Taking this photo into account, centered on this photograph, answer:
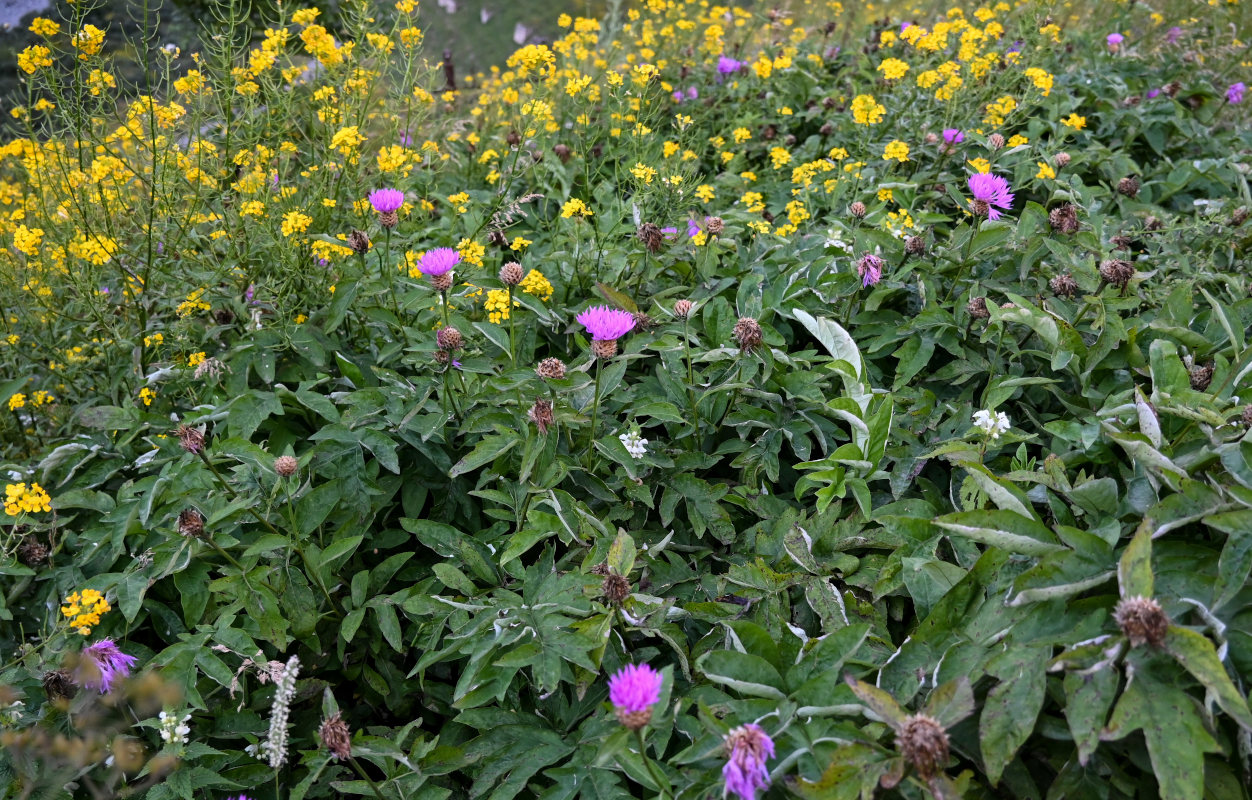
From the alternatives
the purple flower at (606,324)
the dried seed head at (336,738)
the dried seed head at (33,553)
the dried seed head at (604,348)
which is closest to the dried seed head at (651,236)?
the purple flower at (606,324)

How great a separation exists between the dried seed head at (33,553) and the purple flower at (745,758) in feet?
5.05

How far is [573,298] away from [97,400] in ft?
4.47

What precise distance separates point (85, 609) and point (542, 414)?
0.92 m

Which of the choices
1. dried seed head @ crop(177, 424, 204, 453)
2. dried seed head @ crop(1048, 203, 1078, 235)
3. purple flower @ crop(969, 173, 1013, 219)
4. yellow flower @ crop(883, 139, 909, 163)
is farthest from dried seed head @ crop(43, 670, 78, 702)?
yellow flower @ crop(883, 139, 909, 163)

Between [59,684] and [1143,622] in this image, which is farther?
[59,684]

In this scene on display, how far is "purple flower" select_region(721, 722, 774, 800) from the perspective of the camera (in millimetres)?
998

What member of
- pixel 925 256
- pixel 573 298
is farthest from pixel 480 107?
pixel 925 256

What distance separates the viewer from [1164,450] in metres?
1.39

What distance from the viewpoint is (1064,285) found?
1.83 m

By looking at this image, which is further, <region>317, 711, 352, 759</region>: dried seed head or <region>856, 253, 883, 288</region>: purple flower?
<region>856, 253, 883, 288</region>: purple flower

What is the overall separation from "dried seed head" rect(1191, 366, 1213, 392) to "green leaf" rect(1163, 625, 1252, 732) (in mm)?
832

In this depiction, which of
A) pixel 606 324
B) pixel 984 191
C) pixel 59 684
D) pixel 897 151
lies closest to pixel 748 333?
pixel 606 324

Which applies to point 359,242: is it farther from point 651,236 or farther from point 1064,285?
point 1064,285

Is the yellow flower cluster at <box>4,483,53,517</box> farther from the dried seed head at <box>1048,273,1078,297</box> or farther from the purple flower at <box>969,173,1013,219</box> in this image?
the dried seed head at <box>1048,273,1078,297</box>
